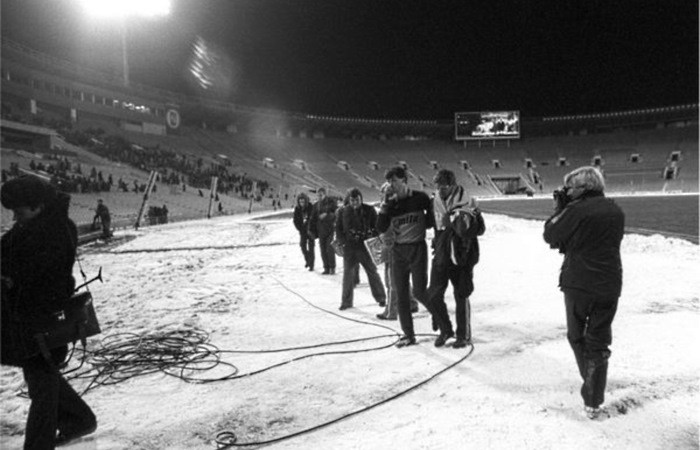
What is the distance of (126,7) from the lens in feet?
147

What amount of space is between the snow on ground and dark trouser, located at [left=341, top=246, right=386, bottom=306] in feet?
0.83

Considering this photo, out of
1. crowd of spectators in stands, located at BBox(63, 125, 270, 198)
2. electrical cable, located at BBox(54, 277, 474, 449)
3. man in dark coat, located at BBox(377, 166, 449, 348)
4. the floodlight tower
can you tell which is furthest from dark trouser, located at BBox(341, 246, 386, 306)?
the floodlight tower

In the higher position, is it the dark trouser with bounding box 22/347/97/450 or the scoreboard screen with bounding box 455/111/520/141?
the scoreboard screen with bounding box 455/111/520/141

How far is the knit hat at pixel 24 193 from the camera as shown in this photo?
254 centimetres

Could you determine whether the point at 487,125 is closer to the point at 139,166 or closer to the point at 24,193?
the point at 139,166

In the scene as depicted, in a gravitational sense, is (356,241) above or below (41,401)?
above

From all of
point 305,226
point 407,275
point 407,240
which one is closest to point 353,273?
point 407,275

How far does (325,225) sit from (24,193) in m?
6.59

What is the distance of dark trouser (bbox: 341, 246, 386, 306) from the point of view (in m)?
6.36

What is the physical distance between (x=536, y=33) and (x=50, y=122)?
60.1 metres

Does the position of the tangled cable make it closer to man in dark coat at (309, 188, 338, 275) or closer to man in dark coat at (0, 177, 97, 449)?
man in dark coat at (0, 177, 97, 449)

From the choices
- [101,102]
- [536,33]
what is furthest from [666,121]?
[101,102]

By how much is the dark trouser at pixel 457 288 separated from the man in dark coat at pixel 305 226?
17.2 ft

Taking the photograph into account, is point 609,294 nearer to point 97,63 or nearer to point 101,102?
point 101,102
